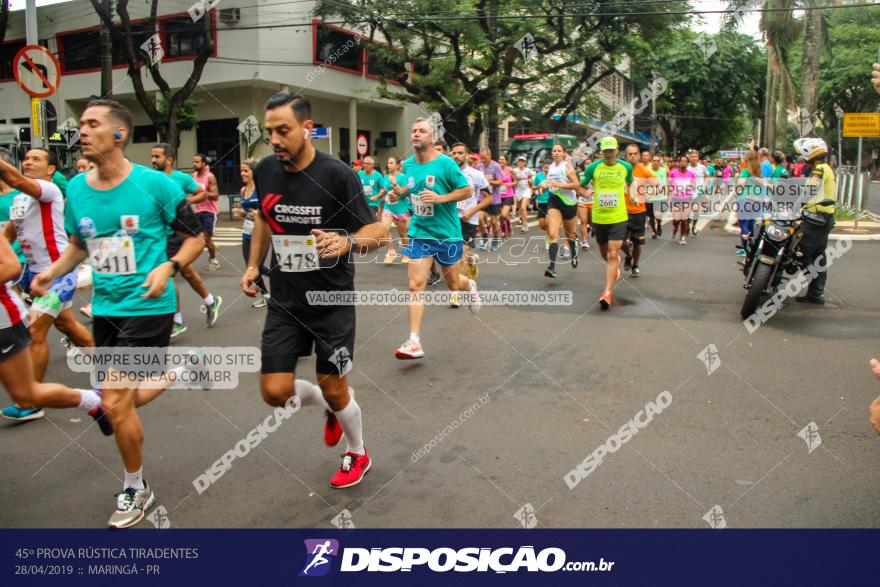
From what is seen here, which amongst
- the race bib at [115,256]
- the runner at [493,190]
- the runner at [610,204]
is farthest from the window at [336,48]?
the race bib at [115,256]

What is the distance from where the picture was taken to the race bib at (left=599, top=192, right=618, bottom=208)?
8.33m

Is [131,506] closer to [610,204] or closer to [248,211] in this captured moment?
[248,211]

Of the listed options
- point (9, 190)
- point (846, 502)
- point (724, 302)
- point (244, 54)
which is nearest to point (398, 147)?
point (244, 54)

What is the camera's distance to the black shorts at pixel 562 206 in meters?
10.2

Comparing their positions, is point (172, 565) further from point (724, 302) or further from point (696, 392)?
point (724, 302)

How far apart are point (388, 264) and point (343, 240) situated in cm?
863

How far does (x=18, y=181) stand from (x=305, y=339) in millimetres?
2060

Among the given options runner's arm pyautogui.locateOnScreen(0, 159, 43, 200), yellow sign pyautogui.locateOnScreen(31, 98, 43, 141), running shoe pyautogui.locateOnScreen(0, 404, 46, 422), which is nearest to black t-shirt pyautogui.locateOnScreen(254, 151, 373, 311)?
runner's arm pyautogui.locateOnScreen(0, 159, 43, 200)

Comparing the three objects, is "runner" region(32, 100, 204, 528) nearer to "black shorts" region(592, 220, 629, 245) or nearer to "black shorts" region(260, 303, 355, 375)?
"black shorts" region(260, 303, 355, 375)

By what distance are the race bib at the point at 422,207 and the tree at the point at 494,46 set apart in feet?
55.8

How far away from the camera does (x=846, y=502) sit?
11.5 feet

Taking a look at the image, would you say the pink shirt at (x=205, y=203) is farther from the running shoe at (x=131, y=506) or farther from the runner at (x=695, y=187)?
the runner at (x=695, y=187)

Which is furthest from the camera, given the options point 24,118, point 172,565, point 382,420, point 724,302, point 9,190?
point 24,118

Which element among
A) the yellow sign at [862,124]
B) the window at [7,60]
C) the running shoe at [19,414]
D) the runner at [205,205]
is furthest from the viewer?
the window at [7,60]
